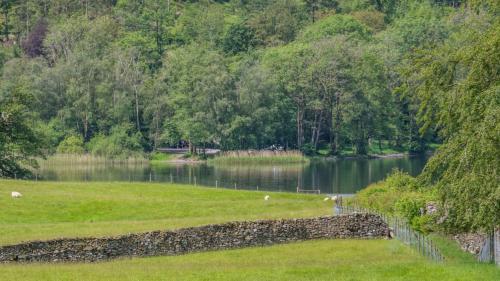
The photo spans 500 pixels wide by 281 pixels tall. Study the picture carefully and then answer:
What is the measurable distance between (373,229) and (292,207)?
540 inches

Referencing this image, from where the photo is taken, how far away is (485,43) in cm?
4269

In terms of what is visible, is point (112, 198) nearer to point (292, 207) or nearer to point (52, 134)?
point (292, 207)

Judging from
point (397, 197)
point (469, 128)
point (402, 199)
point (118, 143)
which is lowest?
point (397, 197)

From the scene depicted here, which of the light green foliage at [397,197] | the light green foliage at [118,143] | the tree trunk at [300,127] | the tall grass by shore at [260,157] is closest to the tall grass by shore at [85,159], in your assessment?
the light green foliage at [118,143]

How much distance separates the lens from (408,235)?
54.5 meters

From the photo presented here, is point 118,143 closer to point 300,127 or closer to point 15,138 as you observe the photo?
point 300,127

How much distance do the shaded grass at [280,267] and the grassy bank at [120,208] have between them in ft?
17.2

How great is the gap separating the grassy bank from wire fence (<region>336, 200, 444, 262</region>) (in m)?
2.13

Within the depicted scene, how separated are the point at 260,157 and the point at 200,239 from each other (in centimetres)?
10416

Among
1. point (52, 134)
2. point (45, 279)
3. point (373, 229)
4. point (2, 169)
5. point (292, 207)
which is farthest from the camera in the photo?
point (52, 134)

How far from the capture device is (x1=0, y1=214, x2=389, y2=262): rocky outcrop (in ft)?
162

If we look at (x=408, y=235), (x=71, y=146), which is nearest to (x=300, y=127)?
(x=71, y=146)

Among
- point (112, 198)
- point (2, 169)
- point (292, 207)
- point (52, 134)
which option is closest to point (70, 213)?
point (112, 198)

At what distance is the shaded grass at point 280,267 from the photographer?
42156 mm
